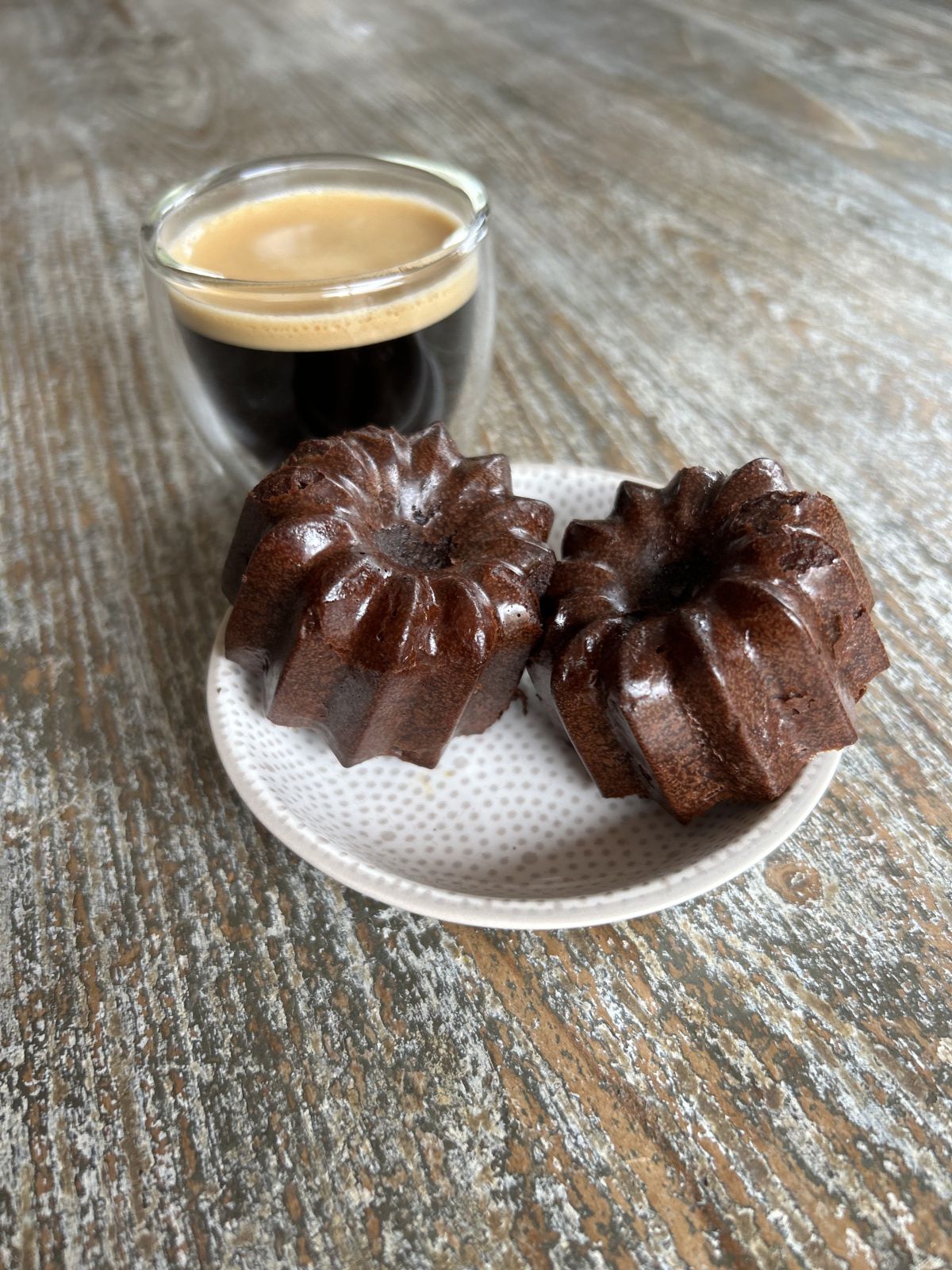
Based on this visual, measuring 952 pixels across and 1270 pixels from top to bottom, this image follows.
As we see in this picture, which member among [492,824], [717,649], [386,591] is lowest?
[492,824]

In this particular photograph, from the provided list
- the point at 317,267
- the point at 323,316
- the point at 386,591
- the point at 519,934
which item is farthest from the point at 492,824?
the point at 317,267

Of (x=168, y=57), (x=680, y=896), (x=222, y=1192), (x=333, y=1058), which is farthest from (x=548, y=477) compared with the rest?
(x=168, y=57)

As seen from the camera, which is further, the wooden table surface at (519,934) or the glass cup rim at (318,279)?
the glass cup rim at (318,279)

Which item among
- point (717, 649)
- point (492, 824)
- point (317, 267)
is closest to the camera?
point (717, 649)

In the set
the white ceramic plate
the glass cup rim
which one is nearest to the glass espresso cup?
the glass cup rim

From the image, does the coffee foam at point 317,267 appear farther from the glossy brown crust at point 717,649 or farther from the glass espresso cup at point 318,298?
the glossy brown crust at point 717,649

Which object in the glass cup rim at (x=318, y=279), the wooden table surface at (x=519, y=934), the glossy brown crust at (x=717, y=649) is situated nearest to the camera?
the wooden table surface at (x=519, y=934)

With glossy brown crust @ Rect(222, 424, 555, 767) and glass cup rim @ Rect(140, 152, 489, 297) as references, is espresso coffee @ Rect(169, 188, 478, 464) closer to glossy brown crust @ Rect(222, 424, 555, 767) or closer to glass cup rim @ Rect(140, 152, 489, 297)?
glass cup rim @ Rect(140, 152, 489, 297)

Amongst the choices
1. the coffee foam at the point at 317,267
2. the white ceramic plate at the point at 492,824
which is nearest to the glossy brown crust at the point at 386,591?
the white ceramic plate at the point at 492,824

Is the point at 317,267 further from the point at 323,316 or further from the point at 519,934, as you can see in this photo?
the point at 519,934
